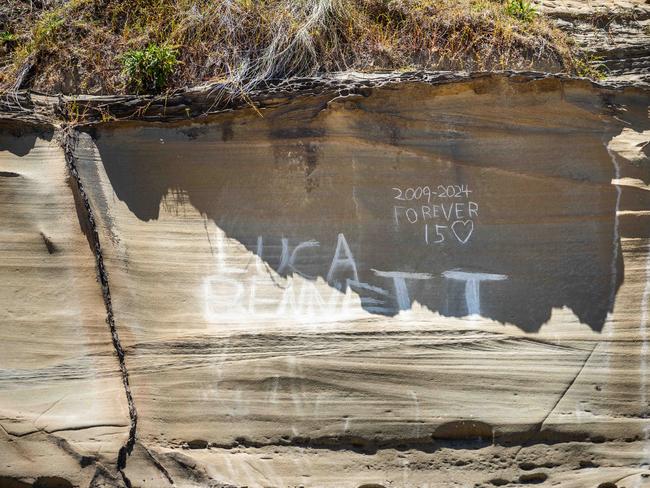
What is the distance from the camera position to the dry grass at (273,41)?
14.5ft

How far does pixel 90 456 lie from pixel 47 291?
42.6 inches

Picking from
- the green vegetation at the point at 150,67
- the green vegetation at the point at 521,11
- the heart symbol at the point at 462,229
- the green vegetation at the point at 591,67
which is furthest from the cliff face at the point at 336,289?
the green vegetation at the point at 521,11

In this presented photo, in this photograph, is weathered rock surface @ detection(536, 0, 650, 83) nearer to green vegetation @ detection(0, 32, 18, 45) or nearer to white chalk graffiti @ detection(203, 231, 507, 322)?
white chalk graffiti @ detection(203, 231, 507, 322)

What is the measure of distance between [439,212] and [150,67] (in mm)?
2050

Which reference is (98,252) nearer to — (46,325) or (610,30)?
(46,325)

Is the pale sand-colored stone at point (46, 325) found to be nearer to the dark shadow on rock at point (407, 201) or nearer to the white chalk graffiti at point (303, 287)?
the dark shadow on rock at point (407, 201)

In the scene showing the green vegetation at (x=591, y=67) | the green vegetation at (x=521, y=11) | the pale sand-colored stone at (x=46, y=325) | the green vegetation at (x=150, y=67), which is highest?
the green vegetation at (x=521, y=11)

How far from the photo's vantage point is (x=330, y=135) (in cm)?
433

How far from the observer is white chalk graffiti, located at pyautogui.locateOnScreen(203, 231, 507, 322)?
4.27m

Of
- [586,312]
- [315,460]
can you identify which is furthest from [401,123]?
[315,460]

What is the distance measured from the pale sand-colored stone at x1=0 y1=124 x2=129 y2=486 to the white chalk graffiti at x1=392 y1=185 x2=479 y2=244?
6.64ft

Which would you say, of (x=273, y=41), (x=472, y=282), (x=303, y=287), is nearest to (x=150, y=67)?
(x=273, y=41)

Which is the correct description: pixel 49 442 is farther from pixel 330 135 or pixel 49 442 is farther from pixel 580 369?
pixel 580 369

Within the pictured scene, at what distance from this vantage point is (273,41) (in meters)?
4.39
